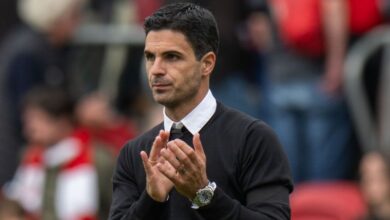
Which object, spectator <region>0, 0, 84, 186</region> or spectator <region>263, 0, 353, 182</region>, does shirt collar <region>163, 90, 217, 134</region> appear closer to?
spectator <region>263, 0, 353, 182</region>

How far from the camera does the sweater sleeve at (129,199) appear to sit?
5310 millimetres

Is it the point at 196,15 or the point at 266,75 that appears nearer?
the point at 196,15

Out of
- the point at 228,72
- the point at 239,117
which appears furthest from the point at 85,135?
the point at 239,117

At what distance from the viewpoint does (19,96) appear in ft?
35.9

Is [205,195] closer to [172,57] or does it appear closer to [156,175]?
[156,175]

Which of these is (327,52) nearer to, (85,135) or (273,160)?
(85,135)

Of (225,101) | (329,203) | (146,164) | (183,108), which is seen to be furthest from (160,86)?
(225,101)

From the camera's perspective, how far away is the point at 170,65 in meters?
5.29

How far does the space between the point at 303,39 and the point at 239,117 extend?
4.41 meters

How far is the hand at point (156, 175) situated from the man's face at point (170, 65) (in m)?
0.20

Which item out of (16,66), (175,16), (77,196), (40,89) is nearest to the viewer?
(175,16)

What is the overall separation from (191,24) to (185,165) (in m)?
0.56

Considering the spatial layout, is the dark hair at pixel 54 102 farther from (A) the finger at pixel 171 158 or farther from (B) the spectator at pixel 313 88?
(A) the finger at pixel 171 158

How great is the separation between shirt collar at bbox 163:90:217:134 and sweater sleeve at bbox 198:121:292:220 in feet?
0.57
